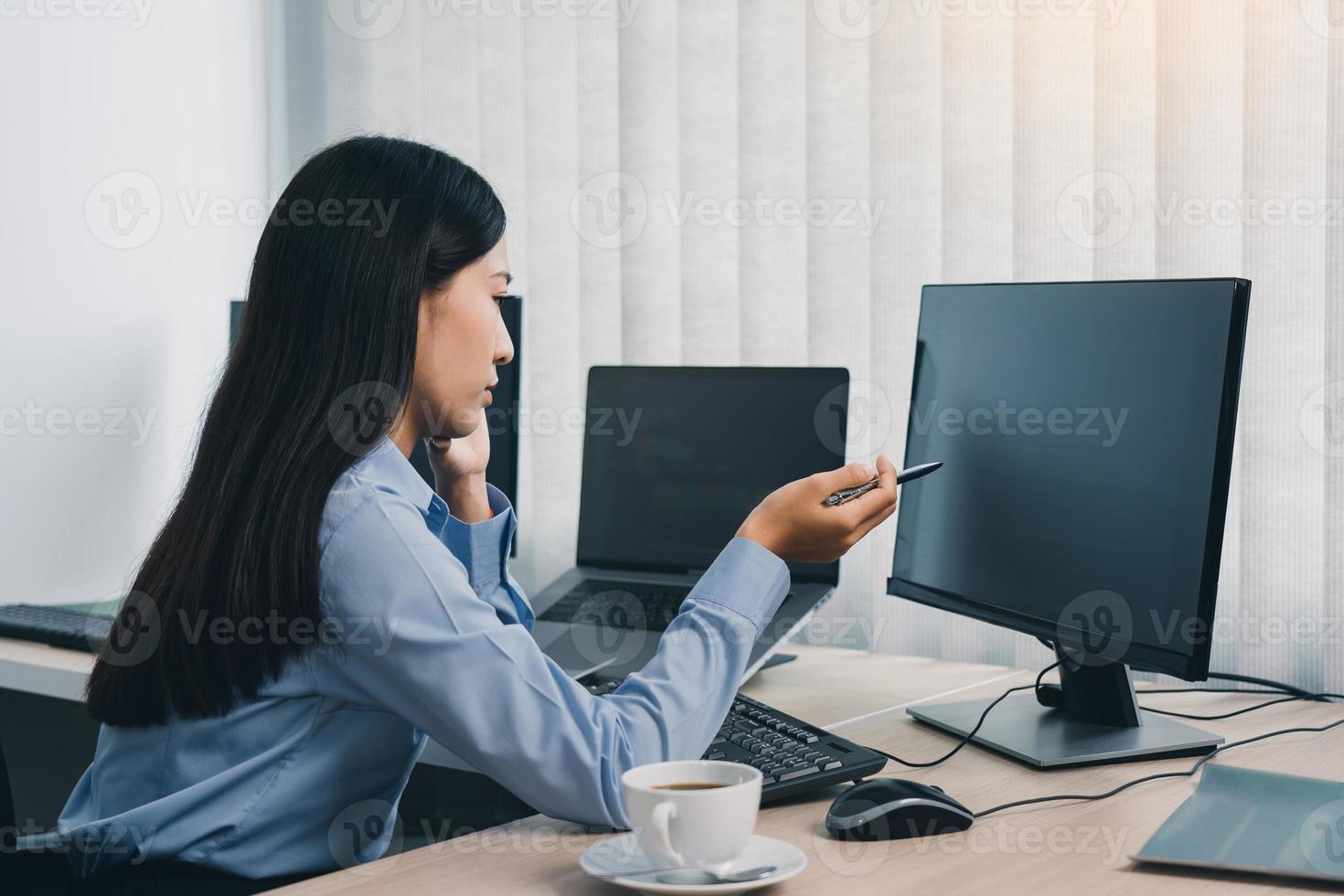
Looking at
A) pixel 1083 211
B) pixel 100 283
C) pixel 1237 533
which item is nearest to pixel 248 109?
pixel 100 283

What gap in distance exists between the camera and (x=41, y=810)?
206 centimetres

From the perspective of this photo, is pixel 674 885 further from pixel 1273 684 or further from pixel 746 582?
pixel 1273 684

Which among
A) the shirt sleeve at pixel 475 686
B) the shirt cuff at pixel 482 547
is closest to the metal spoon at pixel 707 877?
the shirt sleeve at pixel 475 686

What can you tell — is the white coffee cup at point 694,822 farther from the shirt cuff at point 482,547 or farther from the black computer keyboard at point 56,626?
the black computer keyboard at point 56,626

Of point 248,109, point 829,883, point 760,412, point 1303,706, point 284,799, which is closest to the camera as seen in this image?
point 829,883

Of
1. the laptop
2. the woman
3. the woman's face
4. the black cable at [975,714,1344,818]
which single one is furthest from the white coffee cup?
the laptop

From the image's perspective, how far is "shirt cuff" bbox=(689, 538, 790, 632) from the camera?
91 centimetres

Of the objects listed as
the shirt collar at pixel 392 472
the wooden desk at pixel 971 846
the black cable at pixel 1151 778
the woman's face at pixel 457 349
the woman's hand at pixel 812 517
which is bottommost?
the wooden desk at pixel 971 846

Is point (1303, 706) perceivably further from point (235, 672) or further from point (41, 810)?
point (41, 810)

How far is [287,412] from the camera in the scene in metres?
0.90

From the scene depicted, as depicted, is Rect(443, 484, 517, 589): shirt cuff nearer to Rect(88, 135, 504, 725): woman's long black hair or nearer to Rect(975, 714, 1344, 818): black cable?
Rect(88, 135, 504, 725): woman's long black hair

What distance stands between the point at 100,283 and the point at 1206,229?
176 centimetres

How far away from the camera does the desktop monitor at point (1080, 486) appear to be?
932 millimetres

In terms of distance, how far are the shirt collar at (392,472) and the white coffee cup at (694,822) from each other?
307 mm
